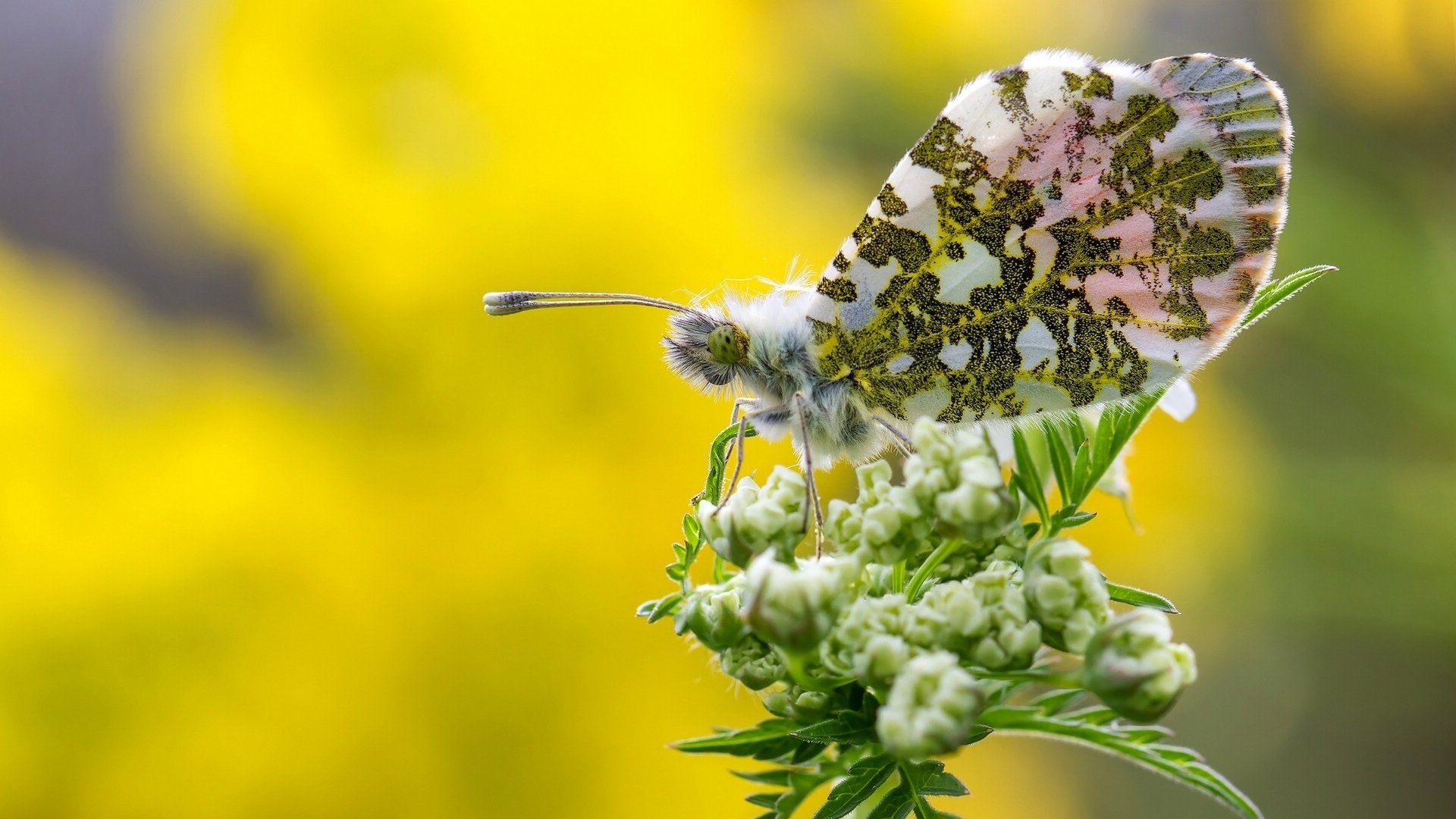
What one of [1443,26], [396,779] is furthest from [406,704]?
[1443,26]

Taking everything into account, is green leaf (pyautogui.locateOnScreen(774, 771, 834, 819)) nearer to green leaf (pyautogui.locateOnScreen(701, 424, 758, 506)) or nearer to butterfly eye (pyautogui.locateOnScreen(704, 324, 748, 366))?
green leaf (pyautogui.locateOnScreen(701, 424, 758, 506))

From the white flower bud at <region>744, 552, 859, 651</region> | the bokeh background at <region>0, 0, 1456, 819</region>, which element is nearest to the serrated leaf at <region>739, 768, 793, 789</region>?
the white flower bud at <region>744, 552, 859, 651</region>

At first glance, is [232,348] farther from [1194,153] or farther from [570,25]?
[1194,153]

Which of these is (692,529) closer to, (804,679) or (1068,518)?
(804,679)

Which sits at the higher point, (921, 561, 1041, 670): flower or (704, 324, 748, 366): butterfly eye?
(704, 324, 748, 366): butterfly eye

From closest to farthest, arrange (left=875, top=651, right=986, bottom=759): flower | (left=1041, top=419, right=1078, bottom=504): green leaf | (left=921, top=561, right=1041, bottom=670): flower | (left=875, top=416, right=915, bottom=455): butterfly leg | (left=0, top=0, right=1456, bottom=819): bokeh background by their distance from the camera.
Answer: (left=875, top=651, right=986, bottom=759): flower, (left=921, top=561, right=1041, bottom=670): flower, (left=1041, top=419, right=1078, bottom=504): green leaf, (left=875, top=416, right=915, bottom=455): butterfly leg, (left=0, top=0, right=1456, bottom=819): bokeh background

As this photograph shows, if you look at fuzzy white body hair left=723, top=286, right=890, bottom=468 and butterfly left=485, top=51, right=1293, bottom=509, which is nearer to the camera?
butterfly left=485, top=51, right=1293, bottom=509

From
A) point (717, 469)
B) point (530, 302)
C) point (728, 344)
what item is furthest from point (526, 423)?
point (717, 469)
